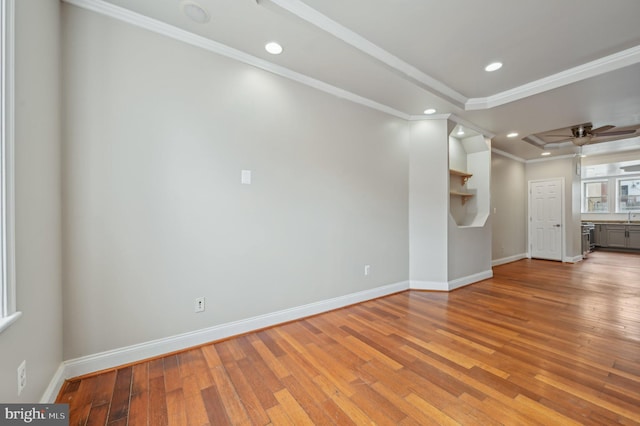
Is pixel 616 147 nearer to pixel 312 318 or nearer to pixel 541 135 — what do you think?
pixel 541 135

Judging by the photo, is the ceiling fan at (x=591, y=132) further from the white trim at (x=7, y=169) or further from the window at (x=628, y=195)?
the white trim at (x=7, y=169)

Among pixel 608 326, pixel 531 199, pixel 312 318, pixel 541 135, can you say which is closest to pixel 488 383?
pixel 312 318

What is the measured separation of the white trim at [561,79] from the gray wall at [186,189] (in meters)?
1.91

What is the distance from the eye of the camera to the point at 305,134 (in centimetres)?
282

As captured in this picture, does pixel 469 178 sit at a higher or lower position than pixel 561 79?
lower

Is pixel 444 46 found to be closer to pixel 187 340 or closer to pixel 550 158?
pixel 187 340

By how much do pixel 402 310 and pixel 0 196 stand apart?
3.30 meters

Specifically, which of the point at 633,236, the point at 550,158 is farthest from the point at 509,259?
the point at 633,236

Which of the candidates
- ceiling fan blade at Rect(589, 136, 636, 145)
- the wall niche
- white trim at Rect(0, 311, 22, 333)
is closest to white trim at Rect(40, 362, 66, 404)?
white trim at Rect(0, 311, 22, 333)

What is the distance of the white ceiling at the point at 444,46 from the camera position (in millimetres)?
1928

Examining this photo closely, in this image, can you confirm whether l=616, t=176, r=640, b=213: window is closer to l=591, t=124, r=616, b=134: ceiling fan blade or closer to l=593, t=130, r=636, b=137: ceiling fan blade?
l=593, t=130, r=636, b=137: ceiling fan blade

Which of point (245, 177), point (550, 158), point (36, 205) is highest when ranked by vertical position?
point (550, 158)

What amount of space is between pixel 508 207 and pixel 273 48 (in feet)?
21.1

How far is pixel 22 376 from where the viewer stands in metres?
1.21
